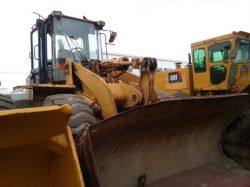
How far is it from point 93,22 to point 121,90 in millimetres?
2055

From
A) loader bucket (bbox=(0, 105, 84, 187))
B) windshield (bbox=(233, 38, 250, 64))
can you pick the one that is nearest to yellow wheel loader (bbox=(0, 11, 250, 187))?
loader bucket (bbox=(0, 105, 84, 187))

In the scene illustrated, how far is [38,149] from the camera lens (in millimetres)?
2744

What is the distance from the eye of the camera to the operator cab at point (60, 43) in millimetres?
5285

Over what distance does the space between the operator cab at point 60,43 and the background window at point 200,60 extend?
5.31 meters

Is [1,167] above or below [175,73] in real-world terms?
below

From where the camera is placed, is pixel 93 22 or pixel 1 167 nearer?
pixel 1 167

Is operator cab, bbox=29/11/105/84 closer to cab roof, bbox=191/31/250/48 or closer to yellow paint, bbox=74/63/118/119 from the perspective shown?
yellow paint, bbox=74/63/118/119

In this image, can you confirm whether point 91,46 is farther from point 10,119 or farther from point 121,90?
point 10,119

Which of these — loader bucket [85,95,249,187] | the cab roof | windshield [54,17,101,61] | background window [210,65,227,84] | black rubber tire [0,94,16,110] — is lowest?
loader bucket [85,95,249,187]

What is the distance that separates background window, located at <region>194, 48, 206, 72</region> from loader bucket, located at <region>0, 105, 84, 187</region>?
831 cm

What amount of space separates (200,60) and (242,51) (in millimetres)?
1283

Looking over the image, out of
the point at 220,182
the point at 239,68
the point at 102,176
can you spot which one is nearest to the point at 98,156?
the point at 102,176

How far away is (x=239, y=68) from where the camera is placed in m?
9.70

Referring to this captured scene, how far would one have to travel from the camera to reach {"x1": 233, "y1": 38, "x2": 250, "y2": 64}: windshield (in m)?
9.74
